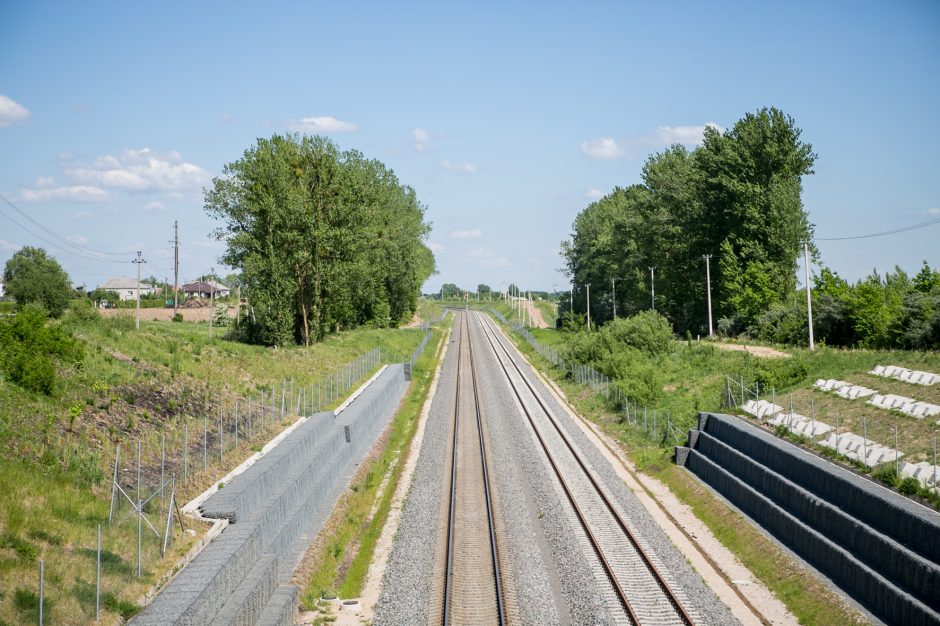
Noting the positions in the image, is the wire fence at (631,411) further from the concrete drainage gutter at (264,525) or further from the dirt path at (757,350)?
the concrete drainage gutter at (264,525)

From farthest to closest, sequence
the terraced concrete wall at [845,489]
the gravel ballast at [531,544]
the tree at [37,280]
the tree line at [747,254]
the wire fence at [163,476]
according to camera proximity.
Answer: the tree at [37,280] < the tree line at [747,254] < the gravel ballast at [531,544] < the terraced concrete wall at [845,489] < the wire fence at [163,476]

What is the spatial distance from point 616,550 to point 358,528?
24.7 feet

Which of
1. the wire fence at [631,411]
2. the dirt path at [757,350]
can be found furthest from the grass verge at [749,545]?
the dirt path at [757,350]

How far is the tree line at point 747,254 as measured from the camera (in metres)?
50.2

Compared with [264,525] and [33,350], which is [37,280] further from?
[264,525]

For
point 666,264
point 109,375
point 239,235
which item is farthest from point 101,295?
point 109,375

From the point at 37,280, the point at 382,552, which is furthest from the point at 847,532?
the point at 37,280

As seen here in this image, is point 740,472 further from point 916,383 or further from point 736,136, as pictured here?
point 736,136

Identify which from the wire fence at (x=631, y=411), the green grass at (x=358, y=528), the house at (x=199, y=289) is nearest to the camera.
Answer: the green grass at (x=358, y=528)

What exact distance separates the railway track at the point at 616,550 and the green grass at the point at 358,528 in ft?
19.4

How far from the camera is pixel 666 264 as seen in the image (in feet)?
261

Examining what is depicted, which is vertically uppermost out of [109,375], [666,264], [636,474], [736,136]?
[736,136]

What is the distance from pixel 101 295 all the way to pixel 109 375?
330 ft

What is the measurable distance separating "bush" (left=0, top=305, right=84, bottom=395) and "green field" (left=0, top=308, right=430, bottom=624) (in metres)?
0.51
